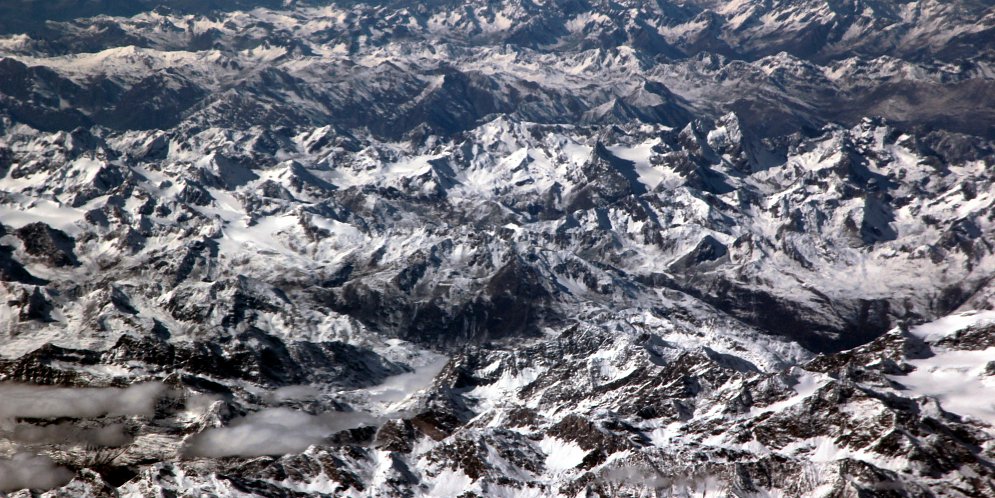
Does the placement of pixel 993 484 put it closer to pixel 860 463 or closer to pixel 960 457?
→ pixel 960 457

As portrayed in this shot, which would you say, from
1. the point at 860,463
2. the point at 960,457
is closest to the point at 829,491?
the point at 860,463

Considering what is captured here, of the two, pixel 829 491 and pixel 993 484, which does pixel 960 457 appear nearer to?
pixel 993 484

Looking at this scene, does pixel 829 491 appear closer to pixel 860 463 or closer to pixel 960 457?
pixel 860 463

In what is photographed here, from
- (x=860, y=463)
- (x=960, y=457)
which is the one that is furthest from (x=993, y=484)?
(x=860, y=463)

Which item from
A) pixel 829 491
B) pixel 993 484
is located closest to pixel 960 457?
pixel 993 484
